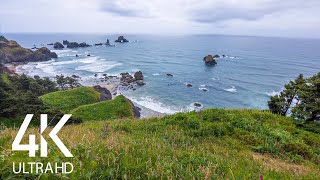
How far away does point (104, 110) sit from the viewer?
35.1 m

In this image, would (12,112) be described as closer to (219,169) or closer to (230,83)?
(219,169)

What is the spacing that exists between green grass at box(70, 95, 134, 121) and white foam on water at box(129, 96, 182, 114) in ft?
42.7

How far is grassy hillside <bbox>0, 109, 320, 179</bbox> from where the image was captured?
411 centimetres

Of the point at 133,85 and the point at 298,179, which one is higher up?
the point at 298,179

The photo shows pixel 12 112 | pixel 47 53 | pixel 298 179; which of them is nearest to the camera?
pixel 298 179

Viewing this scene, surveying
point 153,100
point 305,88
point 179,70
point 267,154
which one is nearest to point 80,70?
point 179,70

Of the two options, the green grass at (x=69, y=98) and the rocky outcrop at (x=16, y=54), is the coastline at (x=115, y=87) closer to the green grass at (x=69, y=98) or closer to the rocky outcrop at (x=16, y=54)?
the green grass at (x=69, y=98)

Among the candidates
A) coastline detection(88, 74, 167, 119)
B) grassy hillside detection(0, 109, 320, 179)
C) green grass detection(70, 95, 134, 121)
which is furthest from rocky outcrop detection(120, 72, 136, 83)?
grassy hillside detection(0, 109, 320, 179)

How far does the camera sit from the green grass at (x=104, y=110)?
32.8 meters

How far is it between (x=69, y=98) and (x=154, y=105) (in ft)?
63.5

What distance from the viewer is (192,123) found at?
1361 centimetres

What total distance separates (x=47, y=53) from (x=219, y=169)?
5024 inches

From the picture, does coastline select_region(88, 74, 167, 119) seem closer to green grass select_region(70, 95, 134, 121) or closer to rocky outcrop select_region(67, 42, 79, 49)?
green grass select_region(70, 95, 134, 121)

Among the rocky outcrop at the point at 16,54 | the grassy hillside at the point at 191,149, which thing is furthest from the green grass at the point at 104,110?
the rocky outcrop at the point at 16,54
